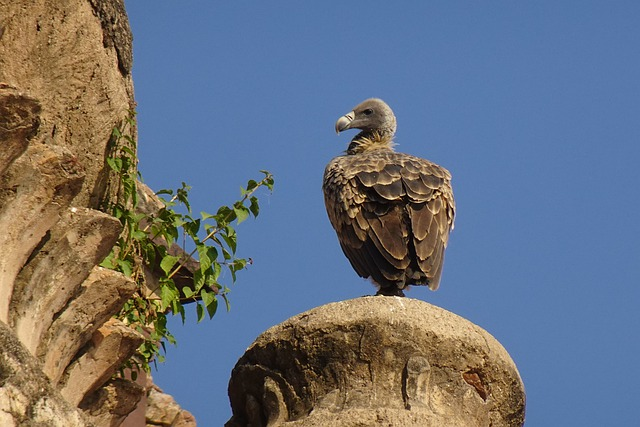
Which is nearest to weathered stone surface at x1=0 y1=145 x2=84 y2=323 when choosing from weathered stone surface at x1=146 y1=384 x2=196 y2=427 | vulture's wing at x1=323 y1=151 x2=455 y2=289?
weathered stone surface at x1=146 y1=384 x2=196 y2=427

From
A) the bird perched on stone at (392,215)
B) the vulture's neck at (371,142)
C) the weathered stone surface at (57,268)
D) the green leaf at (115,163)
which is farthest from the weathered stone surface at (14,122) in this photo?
the vulture's neck at (371,142)

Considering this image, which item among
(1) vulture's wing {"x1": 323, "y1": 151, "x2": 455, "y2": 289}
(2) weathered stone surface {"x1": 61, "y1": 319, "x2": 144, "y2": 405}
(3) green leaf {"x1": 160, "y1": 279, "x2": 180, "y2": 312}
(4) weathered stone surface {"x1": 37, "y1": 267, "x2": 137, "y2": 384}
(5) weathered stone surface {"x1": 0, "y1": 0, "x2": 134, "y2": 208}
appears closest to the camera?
(4) weathered stone surface {"x1": 37, "y1": 267, "x2": 137, "y2": 384}

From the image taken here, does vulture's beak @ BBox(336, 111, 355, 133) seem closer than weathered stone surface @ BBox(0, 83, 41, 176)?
No

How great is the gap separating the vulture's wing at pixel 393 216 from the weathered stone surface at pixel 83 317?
2.86 m

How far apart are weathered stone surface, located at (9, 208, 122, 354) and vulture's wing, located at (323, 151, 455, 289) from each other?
297cm

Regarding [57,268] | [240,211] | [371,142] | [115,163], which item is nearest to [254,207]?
[240,211]

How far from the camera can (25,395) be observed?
428cm

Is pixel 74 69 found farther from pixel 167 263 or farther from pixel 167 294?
pixel 167 294

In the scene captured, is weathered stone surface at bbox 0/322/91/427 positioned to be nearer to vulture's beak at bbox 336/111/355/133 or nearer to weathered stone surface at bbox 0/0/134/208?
weathered stone surface at bbox 0/0/134/208

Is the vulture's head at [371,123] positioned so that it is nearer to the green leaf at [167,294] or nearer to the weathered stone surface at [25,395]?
the green leaf at [167,294]

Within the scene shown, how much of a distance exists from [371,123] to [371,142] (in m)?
0.37

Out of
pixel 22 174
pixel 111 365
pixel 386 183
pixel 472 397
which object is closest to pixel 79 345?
pixel 111 365

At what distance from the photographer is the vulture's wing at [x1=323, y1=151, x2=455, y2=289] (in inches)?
309

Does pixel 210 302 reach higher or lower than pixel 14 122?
higher
